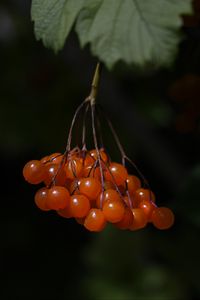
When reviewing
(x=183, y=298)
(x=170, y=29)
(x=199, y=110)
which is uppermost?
(x=170, y=29)

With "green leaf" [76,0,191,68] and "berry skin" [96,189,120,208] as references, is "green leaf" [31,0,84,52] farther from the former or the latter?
"berry skin" [96,189,120,208]

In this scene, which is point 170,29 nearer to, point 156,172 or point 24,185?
point 156,172

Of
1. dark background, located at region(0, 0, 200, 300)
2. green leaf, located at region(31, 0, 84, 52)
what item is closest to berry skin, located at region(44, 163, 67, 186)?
green leaf, located at region(31, 0, 84, 52)

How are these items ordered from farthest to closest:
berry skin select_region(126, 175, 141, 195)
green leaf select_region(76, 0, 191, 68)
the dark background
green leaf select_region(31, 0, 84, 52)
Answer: the dark background, berry skin select_region(126, 175, 141, 195), green leaf select_region(31, 0, 84, 52), green leaf select_region(76, 0, 191, 68)

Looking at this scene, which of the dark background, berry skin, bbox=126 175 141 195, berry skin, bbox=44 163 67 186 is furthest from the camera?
the dark background

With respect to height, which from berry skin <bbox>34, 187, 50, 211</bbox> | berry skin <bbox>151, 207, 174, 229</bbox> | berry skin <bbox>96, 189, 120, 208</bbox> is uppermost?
berry skin <bbox>34, 187, 50, 211</bbox>

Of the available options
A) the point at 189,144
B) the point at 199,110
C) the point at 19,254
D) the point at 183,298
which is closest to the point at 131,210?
the point at 199,110

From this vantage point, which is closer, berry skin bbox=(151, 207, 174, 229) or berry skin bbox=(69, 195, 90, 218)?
berry skin bbox=(69, 195, 90, 218)

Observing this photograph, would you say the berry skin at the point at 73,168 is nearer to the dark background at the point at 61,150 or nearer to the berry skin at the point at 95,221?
the berry skin at the point at 95,221

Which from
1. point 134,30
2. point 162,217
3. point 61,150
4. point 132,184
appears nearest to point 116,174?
point 132,184
